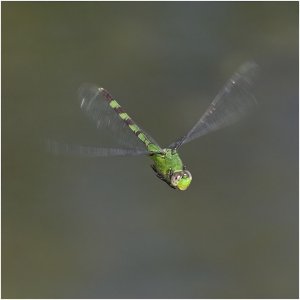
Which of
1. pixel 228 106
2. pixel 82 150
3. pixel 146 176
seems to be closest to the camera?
pixel 82 150

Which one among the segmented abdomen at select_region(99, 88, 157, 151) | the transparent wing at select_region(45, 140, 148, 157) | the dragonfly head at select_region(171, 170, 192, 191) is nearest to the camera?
the transparent wing at select_region(45, 140, 148, 157)

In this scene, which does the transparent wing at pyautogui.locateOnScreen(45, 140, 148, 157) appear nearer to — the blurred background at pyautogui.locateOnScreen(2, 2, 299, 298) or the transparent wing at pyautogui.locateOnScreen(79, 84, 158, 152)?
the transparent wing at pyautogui.locateOnScreen(79, 84, 158, 152)

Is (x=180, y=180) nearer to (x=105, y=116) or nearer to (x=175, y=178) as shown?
(x=175, y=178)

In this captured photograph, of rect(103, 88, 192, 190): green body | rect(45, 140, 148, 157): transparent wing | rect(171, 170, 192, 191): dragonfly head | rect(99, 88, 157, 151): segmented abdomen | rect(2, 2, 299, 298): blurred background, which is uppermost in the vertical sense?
rect(2, 2, 299, 298): blurred background

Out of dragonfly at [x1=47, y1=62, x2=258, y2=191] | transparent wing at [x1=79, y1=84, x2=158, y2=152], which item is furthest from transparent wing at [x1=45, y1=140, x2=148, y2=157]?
transparent wing at [x1=79, y1=84, x2=158, y2=152]

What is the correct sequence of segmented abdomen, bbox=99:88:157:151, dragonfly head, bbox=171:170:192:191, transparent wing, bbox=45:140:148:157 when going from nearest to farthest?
transparent wing, bbox=45:140:148:157
dragonfly head, bbox=171:170:192:191
segmented abdomen, bbox=99:88:157:151

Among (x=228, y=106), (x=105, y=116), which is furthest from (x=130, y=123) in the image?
(x=228, y=106)

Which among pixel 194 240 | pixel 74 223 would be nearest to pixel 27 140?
pixel 74 223

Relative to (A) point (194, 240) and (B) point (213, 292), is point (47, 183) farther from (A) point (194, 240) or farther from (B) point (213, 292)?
(B) point (213, 292)
